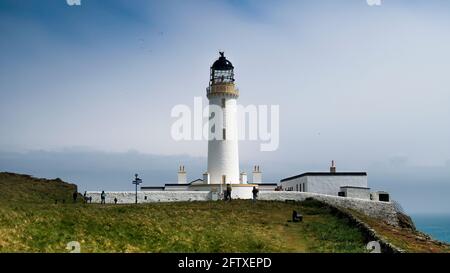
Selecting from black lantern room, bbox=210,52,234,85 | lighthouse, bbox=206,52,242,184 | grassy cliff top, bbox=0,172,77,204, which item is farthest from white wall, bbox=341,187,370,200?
grassy cliff top, bbox=0,172,77,204

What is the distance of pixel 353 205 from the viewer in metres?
38.2

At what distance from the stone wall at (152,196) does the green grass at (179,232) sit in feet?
29.4

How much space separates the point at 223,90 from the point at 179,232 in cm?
2523

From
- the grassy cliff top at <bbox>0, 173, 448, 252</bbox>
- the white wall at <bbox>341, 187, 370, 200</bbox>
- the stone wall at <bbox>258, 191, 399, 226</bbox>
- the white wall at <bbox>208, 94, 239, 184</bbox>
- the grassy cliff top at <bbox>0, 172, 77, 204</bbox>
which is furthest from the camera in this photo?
the white wall at <bbox>341, 187, 370, 200</bbox>

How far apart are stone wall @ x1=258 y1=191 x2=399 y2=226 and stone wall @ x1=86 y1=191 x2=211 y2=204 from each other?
518 cm

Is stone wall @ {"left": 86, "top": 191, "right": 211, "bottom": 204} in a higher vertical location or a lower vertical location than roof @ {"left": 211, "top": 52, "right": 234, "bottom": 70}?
lower

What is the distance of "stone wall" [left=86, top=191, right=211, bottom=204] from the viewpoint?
38312 millimetres

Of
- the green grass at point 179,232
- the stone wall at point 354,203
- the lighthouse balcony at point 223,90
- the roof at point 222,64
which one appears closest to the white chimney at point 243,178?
the stone wall at point 354,203

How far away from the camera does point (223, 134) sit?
42.8 meters

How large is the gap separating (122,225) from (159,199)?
2103 cm

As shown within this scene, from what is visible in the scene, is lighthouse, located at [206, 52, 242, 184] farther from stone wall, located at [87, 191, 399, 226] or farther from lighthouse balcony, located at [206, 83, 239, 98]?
stone wall, located at [87, 191, 399, 226]

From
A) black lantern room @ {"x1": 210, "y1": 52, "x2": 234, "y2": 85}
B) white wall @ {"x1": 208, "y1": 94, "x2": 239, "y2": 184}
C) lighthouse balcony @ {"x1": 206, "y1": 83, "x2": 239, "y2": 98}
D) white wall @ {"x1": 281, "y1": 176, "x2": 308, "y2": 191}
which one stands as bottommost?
white wall @ {"x1": 281, "y1": 176, "x2": 308, "y2": 191}

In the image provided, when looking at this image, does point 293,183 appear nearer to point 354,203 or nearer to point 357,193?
point 357,193
